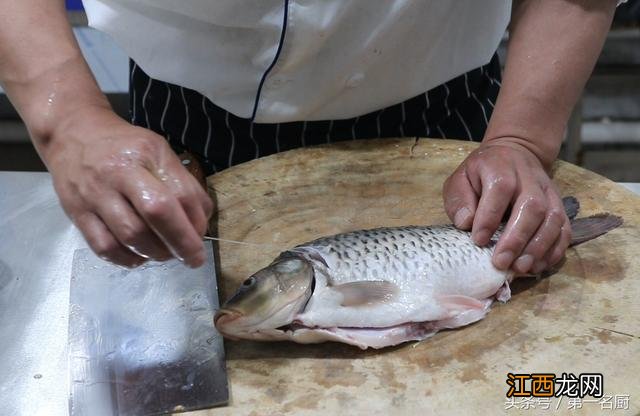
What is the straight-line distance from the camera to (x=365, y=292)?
44.6 inches

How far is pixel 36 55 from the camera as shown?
1.12 meters

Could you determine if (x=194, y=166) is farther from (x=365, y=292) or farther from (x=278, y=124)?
(x=365, y=292)

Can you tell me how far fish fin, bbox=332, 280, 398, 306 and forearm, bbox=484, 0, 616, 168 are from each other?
0.37 meters

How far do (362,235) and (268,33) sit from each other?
36 cm

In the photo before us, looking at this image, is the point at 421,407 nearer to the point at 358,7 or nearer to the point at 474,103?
the point at 358,7

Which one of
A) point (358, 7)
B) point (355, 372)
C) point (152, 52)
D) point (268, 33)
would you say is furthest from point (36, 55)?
point (355, 372)

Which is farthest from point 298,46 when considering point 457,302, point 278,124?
point 457,302

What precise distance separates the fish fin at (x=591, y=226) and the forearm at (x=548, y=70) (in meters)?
0.13

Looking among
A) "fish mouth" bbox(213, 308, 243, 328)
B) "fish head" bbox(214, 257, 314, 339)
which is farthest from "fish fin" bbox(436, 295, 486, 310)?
"fish mouth" bbox(213, 308, 243, 328)

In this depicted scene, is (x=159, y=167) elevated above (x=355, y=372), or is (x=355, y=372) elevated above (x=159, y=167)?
(x=159, y=167)

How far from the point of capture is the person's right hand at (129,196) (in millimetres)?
936

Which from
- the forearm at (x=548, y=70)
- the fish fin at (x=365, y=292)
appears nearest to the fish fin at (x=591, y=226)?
the forearm at (x=548, y=70)

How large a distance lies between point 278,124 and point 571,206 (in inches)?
21.1

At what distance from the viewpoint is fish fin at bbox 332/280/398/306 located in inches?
44.2
